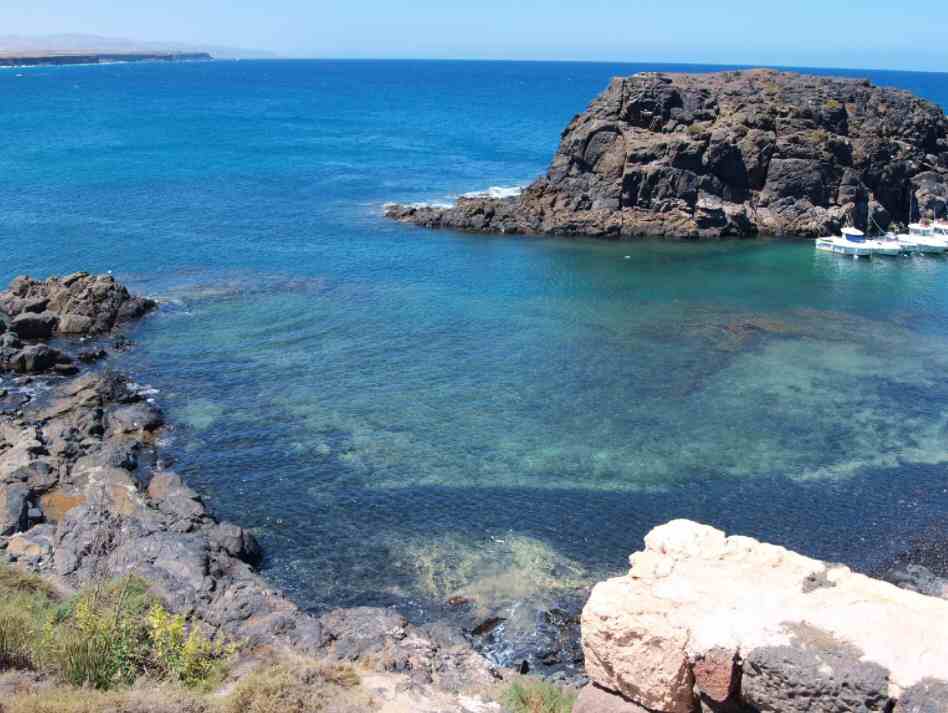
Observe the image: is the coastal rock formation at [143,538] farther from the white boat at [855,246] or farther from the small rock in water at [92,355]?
the white boat at [855,246]

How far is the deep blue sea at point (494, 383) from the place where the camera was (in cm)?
3047

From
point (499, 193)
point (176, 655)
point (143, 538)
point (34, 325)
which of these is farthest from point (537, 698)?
point (499, 193)

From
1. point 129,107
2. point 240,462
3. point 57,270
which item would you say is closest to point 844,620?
point 240,462

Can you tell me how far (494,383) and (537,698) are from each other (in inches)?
975

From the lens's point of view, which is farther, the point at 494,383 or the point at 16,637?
the point at 494,383

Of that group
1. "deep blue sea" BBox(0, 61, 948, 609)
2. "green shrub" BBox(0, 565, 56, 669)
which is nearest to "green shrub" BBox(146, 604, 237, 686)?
"green shrub" BBox(0, 565, 56, 669)

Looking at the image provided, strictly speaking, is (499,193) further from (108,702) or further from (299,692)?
(108,702)

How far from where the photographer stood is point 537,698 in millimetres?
18875

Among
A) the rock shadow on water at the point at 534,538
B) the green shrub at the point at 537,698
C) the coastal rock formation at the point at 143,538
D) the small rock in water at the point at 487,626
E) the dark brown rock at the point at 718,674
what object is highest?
the dark brown rock at the point at 718,674

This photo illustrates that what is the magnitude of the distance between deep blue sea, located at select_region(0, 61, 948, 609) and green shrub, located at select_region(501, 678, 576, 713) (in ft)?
22.9

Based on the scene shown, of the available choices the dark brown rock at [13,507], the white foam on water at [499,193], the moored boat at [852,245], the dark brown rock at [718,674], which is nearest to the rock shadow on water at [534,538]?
the dark brown rock at [13,507]

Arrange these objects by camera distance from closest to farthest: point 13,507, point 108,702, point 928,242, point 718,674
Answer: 1. point 718,674
2. point 108,702
3. point 13,507
4. point 928,242

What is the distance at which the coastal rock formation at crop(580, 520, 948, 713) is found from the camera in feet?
40.2

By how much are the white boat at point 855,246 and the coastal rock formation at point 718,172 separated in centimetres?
410
